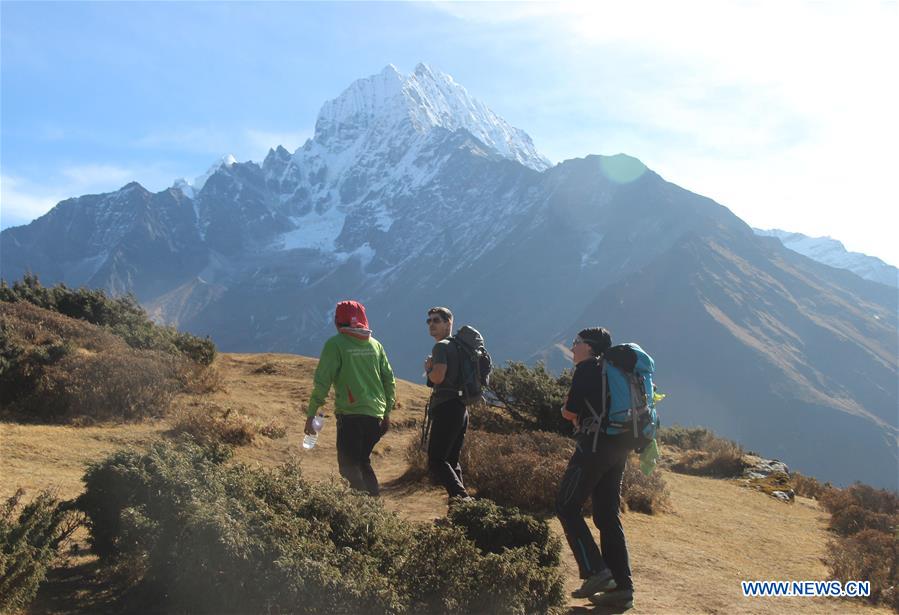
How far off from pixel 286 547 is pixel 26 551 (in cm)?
153

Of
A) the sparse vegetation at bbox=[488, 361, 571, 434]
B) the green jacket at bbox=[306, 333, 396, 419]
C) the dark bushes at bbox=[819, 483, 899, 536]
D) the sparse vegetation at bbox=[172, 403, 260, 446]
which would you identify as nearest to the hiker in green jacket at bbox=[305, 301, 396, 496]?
the green jacket at bbox=[306, 333, 396, 419]

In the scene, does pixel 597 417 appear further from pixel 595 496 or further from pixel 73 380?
pixel 73 380

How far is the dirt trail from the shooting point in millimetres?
5664

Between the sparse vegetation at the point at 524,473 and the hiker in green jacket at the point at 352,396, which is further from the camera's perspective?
the sparse vegetation at the point at 524,473

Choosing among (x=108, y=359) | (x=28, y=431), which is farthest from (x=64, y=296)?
(x=28, y=431)

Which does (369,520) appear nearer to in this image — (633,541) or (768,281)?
(633,541)

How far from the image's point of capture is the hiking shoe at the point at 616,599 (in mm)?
→ 4820

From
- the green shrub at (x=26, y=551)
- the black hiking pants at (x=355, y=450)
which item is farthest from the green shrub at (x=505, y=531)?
the green shrub at (x=26, y=551)

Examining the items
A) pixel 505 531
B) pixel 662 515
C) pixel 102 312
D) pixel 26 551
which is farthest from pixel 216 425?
pixel 102 312

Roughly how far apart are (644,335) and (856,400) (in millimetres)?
48765

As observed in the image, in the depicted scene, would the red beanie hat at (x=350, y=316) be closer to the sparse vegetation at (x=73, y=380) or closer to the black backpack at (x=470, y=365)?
the black backpack at (x=470, y=365)

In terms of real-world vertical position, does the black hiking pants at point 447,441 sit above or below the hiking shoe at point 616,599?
above

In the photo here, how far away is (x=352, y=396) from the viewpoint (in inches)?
233

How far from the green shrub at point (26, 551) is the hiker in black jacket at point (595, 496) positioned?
3.68 meters
